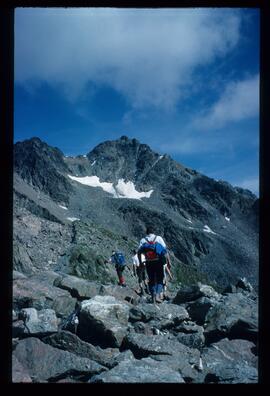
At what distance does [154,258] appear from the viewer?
9.93m

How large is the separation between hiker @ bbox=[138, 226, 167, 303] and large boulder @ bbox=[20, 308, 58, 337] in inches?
135

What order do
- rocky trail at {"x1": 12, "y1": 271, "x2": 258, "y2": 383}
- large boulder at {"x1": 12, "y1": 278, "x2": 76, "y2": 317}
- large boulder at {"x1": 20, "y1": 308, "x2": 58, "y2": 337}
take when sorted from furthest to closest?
large boulder at {"x1": 12, "y1": 278, "x2": 76, "y2": 317}
large boulder at {"x1": 20, "y1": 308, "x2": 58, "y2": 337}
rocky trail at {"x1": 12, "y1": 271, "x2": 258, "y2": 383}

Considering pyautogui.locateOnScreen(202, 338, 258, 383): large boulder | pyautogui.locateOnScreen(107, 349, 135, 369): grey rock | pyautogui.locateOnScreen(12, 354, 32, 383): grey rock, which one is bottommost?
pyautogui.locateOnScreen(202, 338, 258, 383): large boulder

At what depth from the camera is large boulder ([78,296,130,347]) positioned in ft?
22.7

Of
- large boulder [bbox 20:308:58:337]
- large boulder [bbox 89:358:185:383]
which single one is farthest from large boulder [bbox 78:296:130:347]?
large boulder [bbox 89:358:185:383]

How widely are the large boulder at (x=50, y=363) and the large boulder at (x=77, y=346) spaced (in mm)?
245

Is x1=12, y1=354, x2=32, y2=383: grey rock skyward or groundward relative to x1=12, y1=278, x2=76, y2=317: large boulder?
groundward

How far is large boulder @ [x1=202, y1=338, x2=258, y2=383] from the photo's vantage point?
5.16m

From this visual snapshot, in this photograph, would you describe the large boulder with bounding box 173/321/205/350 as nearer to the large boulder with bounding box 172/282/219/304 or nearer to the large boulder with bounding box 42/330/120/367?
the large boulder with bounding box 42/330/120/367

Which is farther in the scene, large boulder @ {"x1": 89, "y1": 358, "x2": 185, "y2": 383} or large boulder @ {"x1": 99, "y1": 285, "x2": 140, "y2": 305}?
large boulder @ {"x1": 99, "y1": 285, "x2": 140, "y2": 305}

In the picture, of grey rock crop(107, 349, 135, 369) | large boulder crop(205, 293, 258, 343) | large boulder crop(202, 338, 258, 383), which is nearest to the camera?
large boulder crop(202, 338, 258, 383)
